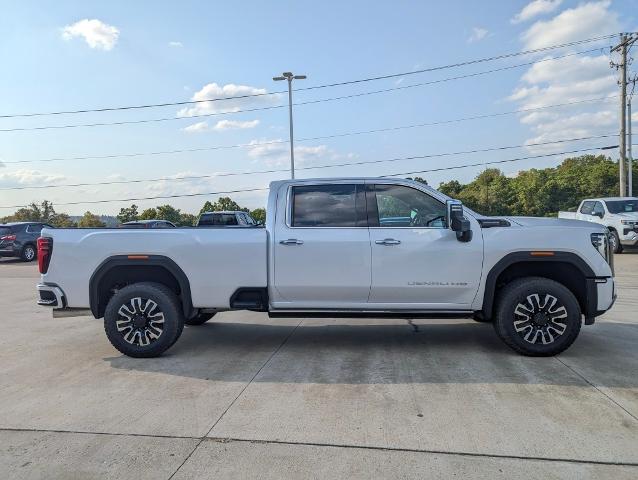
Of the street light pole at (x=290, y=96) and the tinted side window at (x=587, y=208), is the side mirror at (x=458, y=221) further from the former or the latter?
the street light pole at (x=290, y=96)

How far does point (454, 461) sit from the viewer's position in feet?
10.3

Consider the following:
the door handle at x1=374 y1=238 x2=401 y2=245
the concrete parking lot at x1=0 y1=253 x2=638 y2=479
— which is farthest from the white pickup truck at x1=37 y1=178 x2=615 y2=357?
the concrete parking lot at x1=0 y1=253 x2=638 y2=479

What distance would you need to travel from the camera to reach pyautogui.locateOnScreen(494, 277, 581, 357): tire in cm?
518

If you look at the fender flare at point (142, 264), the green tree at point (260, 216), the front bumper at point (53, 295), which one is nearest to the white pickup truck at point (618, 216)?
the green tree at point (260, 216)

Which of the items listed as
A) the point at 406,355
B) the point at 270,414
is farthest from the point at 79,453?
the point at 406,355

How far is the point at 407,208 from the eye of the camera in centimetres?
554

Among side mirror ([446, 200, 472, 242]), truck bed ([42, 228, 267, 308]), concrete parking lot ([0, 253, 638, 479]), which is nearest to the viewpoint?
concrete parking lot ([0, 253, 638, 479])

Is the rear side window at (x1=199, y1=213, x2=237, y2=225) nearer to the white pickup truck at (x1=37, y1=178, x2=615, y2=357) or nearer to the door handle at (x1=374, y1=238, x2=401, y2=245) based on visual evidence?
the white pickup truck at (x1=37, y1=178, x2=615, y2=357)

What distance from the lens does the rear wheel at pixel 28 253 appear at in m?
22.0

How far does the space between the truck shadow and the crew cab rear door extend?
685 millimetres

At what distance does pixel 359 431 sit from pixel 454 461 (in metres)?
0.73

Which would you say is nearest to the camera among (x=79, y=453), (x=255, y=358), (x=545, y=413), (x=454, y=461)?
(x=454, y=461)

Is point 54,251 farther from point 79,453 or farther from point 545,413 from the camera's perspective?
point 545,413

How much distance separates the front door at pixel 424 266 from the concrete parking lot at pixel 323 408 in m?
0.66
